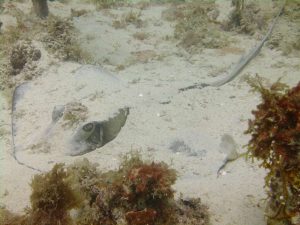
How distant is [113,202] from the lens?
12.5 feet

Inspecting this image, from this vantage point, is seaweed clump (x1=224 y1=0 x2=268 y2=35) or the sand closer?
the sand

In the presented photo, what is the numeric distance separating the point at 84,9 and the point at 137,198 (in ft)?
29.1

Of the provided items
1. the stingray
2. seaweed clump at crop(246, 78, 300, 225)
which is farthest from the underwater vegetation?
the stingray

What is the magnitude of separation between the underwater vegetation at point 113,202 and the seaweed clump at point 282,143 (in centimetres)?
105

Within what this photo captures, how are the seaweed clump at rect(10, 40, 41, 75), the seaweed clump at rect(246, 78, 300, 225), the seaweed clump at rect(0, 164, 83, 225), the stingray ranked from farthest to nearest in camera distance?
1. the seaweed clump at rect(10, 40, 41, 75)
2. the stingray
3. the seaweed clump at rect(0, 164, 83, 225)
4. the seaweed clump at rect(246, 78, 300, 225)

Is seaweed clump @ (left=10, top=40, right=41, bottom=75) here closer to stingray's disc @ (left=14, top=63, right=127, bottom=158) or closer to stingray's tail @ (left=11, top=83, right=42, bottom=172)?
stingray's disc @ (left=14, top=63, right=127, bottom=158)

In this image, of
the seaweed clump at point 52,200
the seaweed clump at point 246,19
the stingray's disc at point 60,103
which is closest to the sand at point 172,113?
the stingray's disc at point 60,103

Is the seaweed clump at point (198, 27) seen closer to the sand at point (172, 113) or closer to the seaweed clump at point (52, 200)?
the sand at point (172, 113)

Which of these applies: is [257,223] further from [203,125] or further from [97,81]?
[97,81]

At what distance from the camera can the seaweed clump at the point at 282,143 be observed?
2.97 meters

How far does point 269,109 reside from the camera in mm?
3104

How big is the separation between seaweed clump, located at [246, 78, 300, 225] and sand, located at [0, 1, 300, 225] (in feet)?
2.32

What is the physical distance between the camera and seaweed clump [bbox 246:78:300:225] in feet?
9.76

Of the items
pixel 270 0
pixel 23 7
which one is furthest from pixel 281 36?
pixel 23 7
